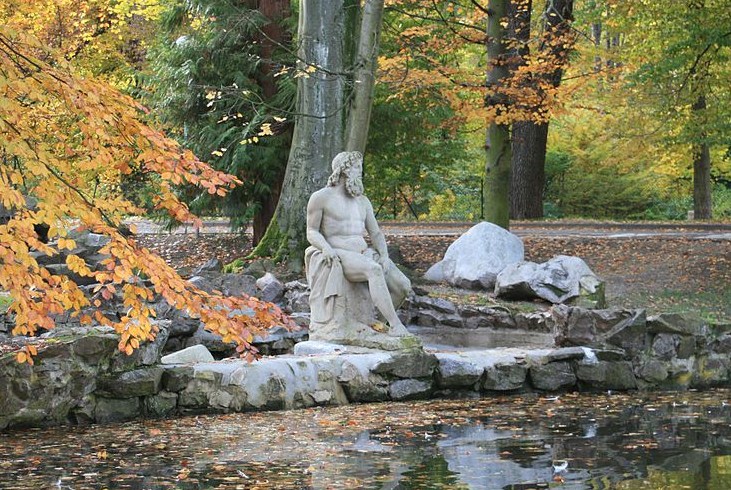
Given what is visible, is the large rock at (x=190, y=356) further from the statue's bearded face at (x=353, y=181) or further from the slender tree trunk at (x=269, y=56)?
the slender tree trunk at (x=269, y=56)

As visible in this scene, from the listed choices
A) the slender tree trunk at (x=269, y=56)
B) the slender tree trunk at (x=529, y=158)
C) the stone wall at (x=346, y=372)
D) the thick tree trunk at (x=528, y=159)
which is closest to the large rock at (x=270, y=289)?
the stone wall at (x=346, y=372)

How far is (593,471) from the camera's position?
25.3ft

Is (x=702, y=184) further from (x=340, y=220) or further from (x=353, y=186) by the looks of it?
(x=340, y=220)

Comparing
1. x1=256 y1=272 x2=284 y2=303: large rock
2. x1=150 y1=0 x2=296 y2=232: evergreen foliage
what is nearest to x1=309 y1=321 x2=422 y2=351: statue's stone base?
x1=256 y1=272 x2=284 y2=303: large rock

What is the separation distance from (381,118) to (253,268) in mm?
8073

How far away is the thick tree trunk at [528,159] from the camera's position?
2816 cm

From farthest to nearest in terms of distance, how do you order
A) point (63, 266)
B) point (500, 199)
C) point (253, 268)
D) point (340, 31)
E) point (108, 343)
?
point (500, 199), point (340, 31), point (253, 268), point (63, 266), point (108, 343)

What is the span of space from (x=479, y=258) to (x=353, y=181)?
760 cm

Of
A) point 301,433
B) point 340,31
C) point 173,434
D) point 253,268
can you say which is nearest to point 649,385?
point 301,433

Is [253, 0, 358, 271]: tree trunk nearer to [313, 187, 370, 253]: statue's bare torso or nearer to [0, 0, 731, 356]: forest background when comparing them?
[0, 0, 731, 356]: forest background

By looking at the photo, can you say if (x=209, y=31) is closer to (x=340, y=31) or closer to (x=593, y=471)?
(x=340, y=31)

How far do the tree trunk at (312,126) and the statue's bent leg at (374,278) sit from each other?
698 cm

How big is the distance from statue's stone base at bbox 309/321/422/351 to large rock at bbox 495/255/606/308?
595 centimetres

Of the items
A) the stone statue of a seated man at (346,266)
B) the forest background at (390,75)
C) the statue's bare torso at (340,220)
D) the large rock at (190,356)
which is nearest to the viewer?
the large rock at (190,356)
